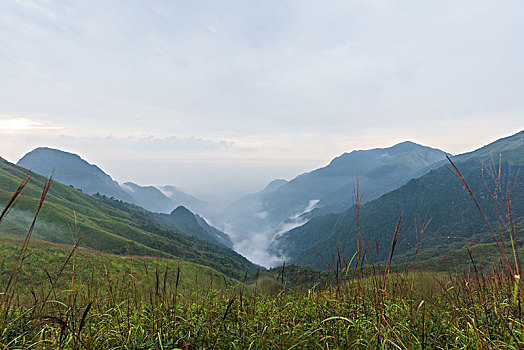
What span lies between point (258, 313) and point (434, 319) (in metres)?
3.09

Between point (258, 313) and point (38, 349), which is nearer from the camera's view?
point (38, 349)

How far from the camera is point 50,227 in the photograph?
59.1 m

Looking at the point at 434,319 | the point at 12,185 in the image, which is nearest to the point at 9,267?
the point at 434,319

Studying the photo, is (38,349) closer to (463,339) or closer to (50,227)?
(463,339)

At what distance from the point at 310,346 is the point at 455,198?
22778cm

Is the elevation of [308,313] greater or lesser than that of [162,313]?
lesser

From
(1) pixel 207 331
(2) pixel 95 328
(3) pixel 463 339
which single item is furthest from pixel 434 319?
(2) pixel 95 328

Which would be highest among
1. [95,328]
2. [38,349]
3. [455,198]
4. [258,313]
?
[38,349]

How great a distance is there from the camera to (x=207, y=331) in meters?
3.97

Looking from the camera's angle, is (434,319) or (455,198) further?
(455,198)

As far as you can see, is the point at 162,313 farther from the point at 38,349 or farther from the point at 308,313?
the point at 308,313

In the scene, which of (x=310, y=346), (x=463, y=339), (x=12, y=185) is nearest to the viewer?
(x=463, y=339)

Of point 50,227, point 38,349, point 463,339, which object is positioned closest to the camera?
point 38,349

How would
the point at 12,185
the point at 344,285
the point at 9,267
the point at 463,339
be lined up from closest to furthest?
the point at 463,339, the point at 344,285, the point at 9,267, the point at 12,185
